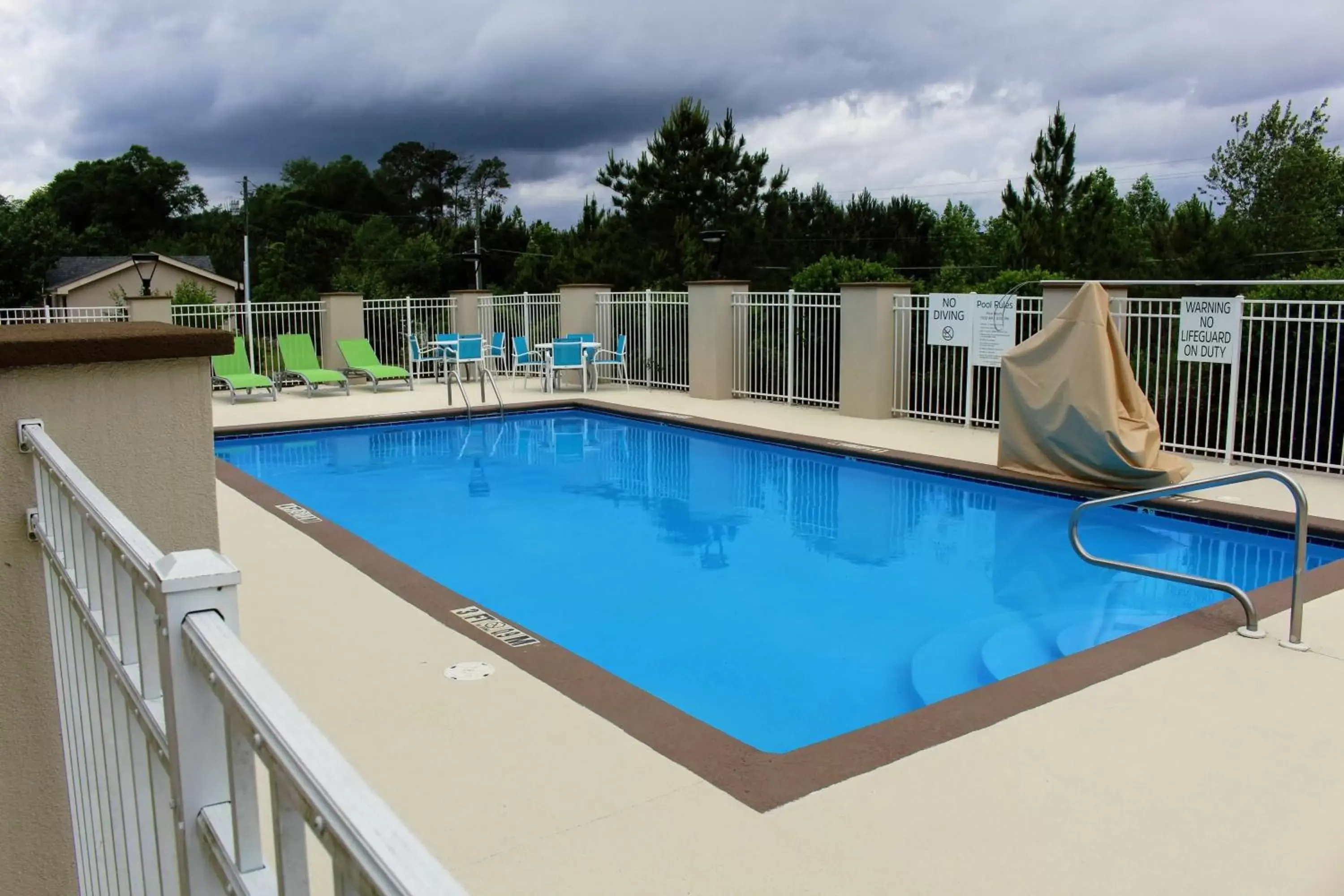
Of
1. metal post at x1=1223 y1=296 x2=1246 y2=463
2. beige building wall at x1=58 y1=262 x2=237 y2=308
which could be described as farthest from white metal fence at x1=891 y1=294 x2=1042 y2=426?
beige building wall at x1=58 y1=262 x2=237 y2=308

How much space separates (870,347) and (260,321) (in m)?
10.4

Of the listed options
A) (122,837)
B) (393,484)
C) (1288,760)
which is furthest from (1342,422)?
(122,837)

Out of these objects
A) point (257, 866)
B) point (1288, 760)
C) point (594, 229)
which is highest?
point (594, 229)

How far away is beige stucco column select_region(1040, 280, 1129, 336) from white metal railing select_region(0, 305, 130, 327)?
530 inches

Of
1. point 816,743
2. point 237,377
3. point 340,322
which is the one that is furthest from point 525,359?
point 816,743

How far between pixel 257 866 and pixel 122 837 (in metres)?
1.07

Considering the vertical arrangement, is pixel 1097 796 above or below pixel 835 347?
below

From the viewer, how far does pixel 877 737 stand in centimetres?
399

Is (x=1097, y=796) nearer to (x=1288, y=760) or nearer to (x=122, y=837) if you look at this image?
(x=1288, y=760)

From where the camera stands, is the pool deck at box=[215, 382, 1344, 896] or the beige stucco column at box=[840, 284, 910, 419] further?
the beige stucco column at box=[840, 284, 910, 419]

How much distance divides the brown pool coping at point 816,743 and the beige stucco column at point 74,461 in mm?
1787

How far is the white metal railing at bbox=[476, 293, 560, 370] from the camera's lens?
19.5 m

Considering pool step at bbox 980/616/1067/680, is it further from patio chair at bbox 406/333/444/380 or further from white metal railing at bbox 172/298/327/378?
white metal railing at bbox 172/298/327/378

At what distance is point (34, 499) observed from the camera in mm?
2885
